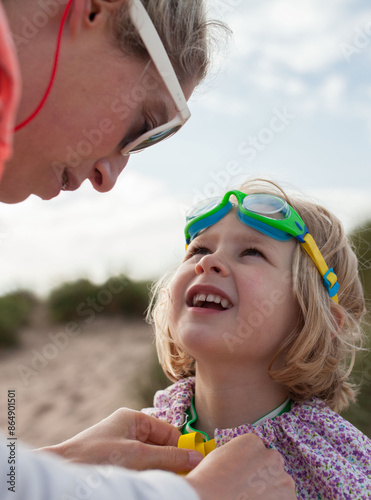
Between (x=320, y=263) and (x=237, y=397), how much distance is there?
0.80 metres

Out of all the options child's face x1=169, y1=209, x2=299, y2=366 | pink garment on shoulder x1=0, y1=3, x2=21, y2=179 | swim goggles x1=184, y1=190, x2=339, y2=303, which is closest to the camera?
pink garment on shoulder x1=0, y1=3, x2=21, y2=179

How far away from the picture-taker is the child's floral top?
2078 millimetres

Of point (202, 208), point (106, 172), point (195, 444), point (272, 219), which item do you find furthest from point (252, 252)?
point (195, 444)

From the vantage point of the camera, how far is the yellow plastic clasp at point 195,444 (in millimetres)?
2264

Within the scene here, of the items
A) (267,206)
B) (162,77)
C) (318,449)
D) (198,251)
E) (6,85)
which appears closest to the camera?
(6,85)

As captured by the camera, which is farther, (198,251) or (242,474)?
(198,251)

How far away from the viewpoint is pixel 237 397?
2.47 meters

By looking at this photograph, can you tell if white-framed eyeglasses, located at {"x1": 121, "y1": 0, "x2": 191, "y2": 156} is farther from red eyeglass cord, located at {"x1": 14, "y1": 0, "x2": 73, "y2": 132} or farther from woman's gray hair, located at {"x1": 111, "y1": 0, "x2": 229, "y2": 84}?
red eyeglass cord, located at {"x1": 14, "y1": 0, "x2": 73, "y2": 132}

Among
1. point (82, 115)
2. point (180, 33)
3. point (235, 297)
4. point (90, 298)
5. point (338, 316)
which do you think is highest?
point (180, 33)

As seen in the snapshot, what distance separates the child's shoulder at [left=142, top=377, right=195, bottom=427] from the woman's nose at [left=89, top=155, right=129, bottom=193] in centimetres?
119

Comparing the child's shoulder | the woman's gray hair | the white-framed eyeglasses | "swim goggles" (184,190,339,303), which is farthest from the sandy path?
the woman's gray hair

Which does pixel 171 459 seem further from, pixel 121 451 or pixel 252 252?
pixel 252 252

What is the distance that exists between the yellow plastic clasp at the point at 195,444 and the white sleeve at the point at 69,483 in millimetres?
1121

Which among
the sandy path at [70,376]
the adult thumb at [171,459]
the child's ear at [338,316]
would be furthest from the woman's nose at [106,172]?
the sandy path at [70,376]
